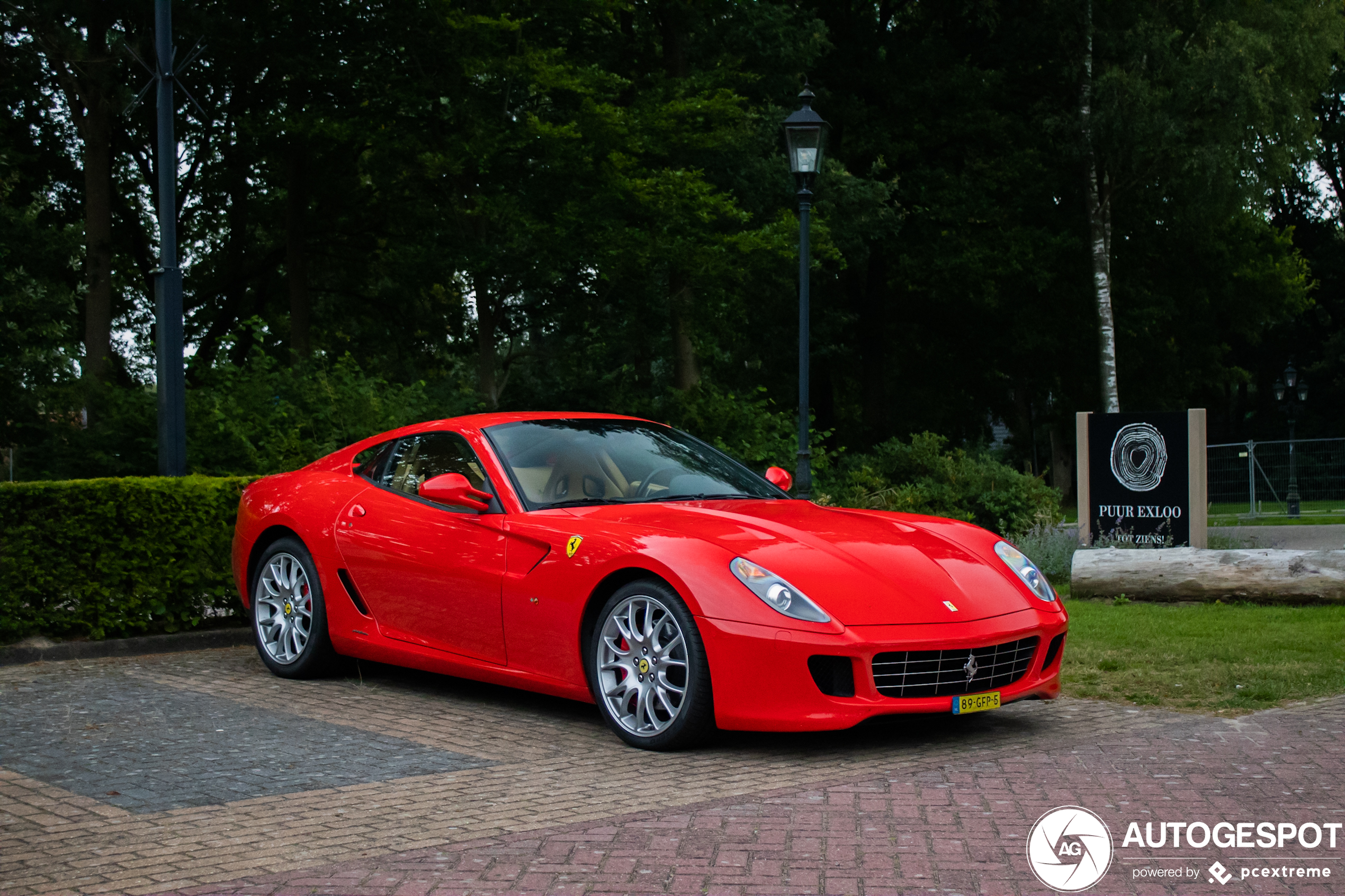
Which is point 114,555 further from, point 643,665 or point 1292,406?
point 1292,406

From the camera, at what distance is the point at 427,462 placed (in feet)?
25.0

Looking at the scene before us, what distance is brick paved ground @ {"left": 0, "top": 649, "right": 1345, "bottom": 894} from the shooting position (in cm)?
422

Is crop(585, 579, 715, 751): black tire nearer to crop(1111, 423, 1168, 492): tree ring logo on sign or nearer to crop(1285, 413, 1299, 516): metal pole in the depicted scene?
crop(1111, 423, 1168, 492): tree ring logo on sign

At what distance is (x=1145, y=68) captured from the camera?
→ 105ft

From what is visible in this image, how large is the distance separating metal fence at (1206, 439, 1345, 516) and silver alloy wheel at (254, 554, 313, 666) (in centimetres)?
2343

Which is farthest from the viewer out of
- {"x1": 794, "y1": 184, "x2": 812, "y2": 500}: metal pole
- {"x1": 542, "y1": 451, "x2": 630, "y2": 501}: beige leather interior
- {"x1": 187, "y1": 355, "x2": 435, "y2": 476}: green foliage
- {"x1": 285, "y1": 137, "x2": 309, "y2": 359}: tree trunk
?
{"x1": 285, "y1": 137, "x2": 309, "y2": 359}: tree trunk

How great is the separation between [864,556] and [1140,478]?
9762mm

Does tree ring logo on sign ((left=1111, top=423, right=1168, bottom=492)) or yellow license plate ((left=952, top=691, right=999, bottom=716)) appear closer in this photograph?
yellow license plate ((left=952, top=691, right=999, bottom=716))

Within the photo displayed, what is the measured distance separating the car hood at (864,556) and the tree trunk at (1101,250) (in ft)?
91.8

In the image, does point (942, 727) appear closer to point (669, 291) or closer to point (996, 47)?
point (669, 291)

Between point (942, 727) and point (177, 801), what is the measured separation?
331cm

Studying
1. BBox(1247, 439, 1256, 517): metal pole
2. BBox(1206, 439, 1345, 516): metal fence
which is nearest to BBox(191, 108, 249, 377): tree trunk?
BBox(1206, 439, 1345, 516): metal fence

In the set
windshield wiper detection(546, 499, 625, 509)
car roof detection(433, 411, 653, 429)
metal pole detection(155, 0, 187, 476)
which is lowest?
windshield wiper detection(546, 499, 625, 509)

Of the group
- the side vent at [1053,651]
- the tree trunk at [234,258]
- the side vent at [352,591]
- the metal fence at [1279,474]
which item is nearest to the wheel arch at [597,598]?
the side vent at [352,591]
